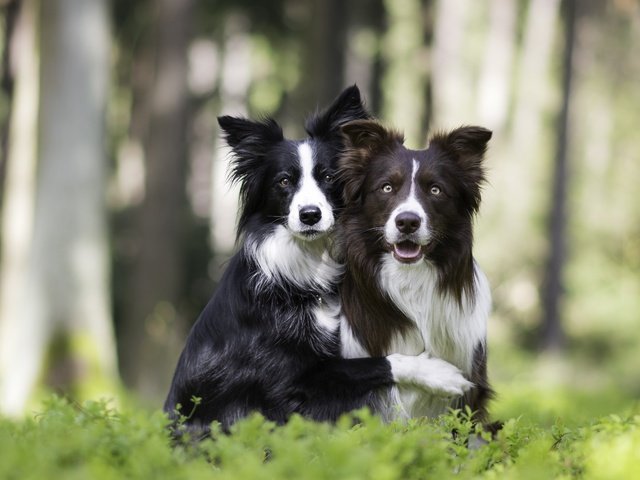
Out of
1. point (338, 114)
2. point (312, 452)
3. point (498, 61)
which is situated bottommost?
point (312, 452)

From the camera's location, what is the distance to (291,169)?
20.0 ft

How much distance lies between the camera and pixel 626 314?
25.7 meters

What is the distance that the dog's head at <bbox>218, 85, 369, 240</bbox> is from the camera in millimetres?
5883

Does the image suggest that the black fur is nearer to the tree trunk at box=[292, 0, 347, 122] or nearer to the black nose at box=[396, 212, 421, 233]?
the black nose at box=[396, 212, 421, 233]

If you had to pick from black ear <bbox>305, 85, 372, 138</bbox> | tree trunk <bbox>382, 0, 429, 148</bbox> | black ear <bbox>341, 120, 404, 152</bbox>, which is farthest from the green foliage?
tree trunk <bbox>382, 0, 429, 148</bbox>

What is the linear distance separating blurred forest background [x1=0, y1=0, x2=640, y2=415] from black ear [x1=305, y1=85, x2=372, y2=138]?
0.95m

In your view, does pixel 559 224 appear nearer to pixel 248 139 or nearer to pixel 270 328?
pixel 248 139

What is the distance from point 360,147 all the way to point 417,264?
78cm

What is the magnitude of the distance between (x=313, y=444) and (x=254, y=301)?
1.92 metres

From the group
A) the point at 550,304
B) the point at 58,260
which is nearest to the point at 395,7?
the point at 550,304

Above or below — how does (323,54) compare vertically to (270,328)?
above

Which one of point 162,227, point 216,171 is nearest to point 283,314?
point 162,227

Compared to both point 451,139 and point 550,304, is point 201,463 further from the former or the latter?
point 550,304

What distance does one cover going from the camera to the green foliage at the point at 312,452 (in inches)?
140
